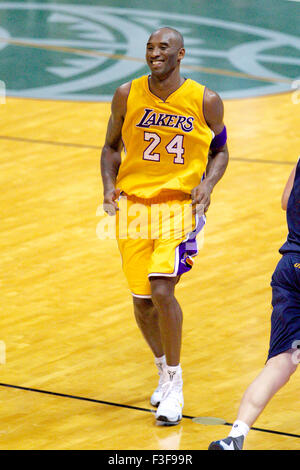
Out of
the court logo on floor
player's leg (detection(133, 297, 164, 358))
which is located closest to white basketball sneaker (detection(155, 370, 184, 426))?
player's leg (detection(133, 297, 164, 358))

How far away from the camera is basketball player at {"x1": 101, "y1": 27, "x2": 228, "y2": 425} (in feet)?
18.9

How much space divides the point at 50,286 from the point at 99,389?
63.9 inches

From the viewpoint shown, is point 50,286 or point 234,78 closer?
point 50,286

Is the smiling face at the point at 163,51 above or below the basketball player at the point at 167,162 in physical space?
above

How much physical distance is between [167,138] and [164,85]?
0.29 metres

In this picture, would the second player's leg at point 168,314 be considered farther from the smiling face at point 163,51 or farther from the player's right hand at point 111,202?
the smiling face at point 163,51

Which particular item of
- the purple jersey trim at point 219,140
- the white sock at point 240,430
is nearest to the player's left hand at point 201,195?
the purple jersey trim at point 219,140

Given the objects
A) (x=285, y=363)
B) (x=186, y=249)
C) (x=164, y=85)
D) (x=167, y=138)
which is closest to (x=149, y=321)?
(x=186, y=249)

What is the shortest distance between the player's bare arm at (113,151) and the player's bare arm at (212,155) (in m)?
0.44

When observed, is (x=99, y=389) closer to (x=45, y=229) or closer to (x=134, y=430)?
(x=134, y=430)

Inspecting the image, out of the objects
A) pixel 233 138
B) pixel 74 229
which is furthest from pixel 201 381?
pixel 233 138

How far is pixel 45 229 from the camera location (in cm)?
876

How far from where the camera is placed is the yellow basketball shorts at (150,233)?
582 centimetres

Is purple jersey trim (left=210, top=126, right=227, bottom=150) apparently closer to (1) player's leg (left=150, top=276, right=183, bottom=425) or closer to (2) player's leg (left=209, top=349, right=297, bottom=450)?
(1) player's leg (left=150, top=276, right=183, bottom=425)
